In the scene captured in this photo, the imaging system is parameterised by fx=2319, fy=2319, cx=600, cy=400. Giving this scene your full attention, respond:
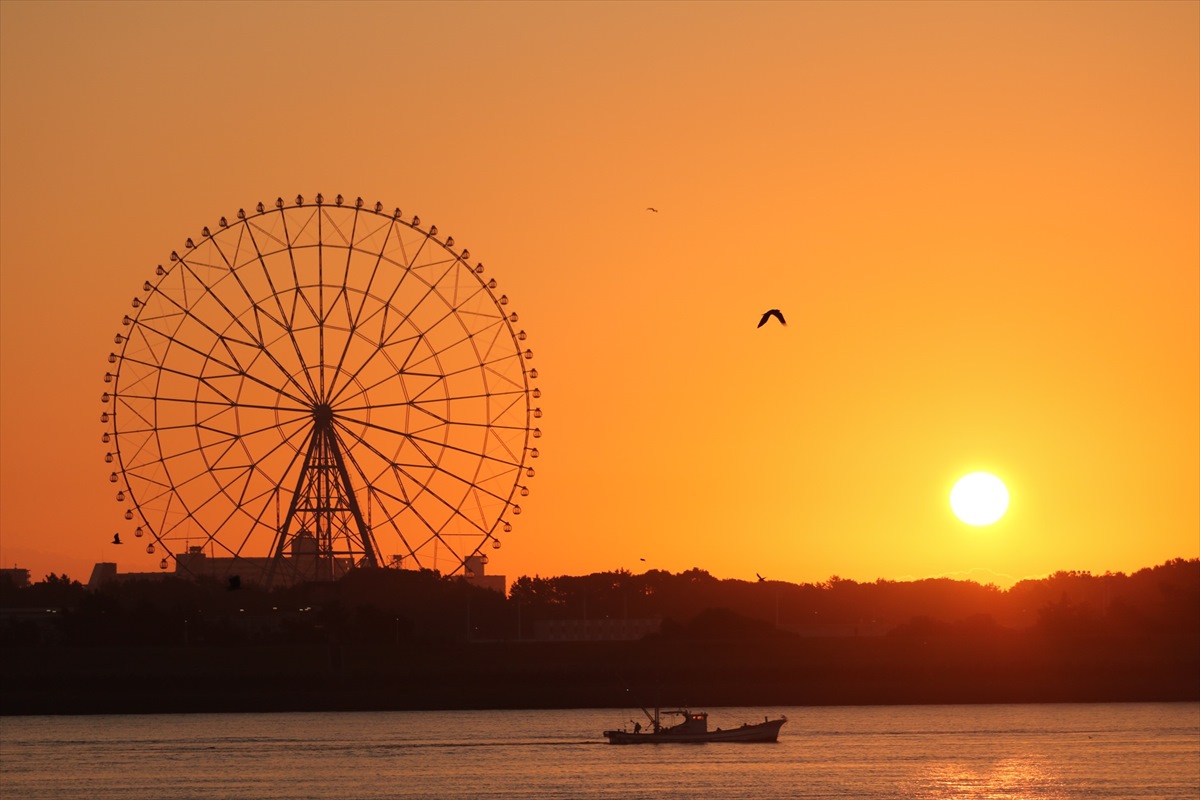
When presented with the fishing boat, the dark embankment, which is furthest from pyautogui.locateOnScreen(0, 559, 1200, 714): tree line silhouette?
the fishing boat

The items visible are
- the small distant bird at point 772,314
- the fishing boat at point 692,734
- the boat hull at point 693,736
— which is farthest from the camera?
the fishing boat at point 692,734

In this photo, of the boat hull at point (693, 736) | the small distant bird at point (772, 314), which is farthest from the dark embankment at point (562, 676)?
the small distant bird at point (772, 314)

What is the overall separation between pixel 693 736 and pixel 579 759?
12644 millimetres

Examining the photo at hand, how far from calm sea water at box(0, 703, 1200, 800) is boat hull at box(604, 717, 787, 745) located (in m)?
0.74

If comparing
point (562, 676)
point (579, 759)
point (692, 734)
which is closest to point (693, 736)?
point (692, 734)

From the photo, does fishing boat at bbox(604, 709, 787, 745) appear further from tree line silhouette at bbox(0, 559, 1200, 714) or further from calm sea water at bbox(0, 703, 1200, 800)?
tree line silhouette at bbox(0, 559, 1200, 714)

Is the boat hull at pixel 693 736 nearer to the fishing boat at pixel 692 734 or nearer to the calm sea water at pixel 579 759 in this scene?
the fishing boat at pixel 692 734

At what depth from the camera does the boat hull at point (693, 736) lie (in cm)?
11806

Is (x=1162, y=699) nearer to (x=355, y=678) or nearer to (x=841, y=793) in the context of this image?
(x=355, y=678)

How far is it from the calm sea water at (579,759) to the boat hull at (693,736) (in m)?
0.74

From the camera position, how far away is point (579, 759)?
108m

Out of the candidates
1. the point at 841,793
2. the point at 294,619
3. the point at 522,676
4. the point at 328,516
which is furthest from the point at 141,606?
the point at 841,793

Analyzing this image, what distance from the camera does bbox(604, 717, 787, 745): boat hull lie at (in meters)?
118

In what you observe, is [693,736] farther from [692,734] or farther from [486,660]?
[486,660]
